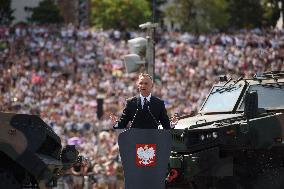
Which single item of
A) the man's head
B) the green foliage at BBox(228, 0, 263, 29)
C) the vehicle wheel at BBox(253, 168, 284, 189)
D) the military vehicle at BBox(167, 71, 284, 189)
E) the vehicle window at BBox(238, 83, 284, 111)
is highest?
the man's head

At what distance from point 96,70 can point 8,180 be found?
26.0 metres

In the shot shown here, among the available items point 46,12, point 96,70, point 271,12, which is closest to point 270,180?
point 96,70

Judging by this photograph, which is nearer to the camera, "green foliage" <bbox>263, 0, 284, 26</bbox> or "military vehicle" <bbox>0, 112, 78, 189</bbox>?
"military vehicle" <bbox>0, 112, 78, 189</bbox>

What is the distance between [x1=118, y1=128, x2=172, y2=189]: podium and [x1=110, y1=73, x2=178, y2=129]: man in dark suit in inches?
30.6

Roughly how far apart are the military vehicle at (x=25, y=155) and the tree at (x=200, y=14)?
219 feet

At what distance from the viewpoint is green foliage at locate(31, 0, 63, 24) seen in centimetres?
7501

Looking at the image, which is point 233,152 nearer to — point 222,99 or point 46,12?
point 222,99

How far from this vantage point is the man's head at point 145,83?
11.0 metres

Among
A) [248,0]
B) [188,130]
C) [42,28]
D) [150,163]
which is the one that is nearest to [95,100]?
[42,28]

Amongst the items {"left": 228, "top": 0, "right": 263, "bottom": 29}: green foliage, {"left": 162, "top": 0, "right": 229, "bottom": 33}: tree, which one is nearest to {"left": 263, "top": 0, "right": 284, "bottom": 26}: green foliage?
{"left": 228, "top": 0, "right": 263, "bottom": 29}: green foliage

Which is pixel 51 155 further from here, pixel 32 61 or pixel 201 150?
pixel 32 61

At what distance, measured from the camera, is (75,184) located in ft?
58.9

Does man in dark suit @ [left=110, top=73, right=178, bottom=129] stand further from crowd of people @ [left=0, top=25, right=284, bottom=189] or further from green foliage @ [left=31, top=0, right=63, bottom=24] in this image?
green foliage @ [left=31, top=0, right=63, bottom=24]

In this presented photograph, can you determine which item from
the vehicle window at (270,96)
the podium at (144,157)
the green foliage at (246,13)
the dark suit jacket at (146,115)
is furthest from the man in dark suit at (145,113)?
the green foliage at (246,13)
